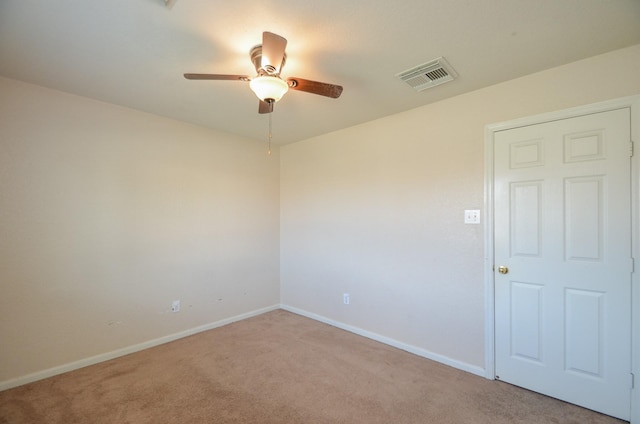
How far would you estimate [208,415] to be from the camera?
79.2 inches

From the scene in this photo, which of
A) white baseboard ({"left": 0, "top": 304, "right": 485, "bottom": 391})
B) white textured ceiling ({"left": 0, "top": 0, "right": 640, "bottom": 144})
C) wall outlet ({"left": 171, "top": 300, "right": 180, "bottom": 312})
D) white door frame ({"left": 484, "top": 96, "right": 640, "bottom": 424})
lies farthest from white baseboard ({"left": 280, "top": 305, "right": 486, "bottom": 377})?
white textured ceiling ({"left": 0, "top": 0, "right": 640, "bottom": 144})

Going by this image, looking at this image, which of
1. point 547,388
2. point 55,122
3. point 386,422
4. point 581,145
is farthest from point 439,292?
point 55,122

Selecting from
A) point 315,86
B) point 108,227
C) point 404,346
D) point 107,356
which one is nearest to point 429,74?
point 315,86

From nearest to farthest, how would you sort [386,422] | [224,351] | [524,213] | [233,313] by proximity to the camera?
[386,422]
[524,213]
[224,351]
[233,313]

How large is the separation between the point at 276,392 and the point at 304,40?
8.38 ft

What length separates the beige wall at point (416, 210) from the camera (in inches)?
91.0

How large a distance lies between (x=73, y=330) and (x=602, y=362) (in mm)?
4249

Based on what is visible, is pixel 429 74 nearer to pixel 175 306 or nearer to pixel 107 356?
pixel 175 306

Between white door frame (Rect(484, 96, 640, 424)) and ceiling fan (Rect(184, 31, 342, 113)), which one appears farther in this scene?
white door frame (Rect(484, 96, 640, 424))

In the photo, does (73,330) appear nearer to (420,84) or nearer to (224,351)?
(224,351)

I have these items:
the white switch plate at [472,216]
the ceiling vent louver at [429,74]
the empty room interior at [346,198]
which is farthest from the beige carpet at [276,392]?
the ceiling vent louver at [429,74]

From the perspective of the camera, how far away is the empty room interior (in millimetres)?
1825

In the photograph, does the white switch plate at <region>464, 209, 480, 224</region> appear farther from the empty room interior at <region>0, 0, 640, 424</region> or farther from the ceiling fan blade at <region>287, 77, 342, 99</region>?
the ceiling fan blade at <region>287, 77, 342, 99</region>

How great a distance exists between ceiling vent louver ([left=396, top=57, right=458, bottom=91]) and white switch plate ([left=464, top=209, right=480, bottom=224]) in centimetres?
113
